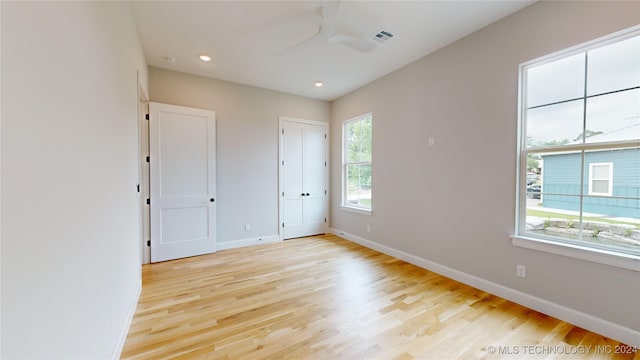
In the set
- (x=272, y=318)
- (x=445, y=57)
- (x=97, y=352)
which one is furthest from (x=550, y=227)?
(x=97, y=352)

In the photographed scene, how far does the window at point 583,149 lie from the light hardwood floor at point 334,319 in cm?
75

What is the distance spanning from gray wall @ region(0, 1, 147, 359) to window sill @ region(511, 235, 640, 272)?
10.5ft

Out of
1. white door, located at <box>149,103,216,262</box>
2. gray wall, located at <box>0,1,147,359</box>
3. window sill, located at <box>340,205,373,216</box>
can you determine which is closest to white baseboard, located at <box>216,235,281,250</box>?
white door, located at <box>149,103,216,262</box>

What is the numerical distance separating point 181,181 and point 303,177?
211 cm

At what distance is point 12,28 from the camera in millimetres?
690

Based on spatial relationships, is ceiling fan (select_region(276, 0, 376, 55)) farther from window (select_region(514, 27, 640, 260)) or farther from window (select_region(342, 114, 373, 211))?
window (select_region(342, 114, 373, 211))

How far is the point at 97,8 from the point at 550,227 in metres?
3.73

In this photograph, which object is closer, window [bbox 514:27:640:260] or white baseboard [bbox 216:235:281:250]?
window [bbox 514:27:640:260]

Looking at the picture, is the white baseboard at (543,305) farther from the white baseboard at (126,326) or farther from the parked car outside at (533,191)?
the white baseboard at (126,326)

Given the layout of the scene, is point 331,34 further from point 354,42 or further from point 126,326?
point 126,326

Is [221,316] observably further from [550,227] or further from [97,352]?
[550,227]

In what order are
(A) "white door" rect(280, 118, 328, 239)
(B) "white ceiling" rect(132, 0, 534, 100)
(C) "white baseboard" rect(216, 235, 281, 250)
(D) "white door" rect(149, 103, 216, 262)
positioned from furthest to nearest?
(A) "white door" rect(280, 118, 328, 239) < (C) "white baseboard" rect(216, 235, 281, 250) < (D) "white door" rect(149, 103, 216, 262) < (B) "white ceiling" rect(132, 0, 534, 100)

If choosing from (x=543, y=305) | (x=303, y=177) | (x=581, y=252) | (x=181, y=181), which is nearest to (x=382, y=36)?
(x=581, y=252)

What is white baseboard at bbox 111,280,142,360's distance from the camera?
5.32 feet
